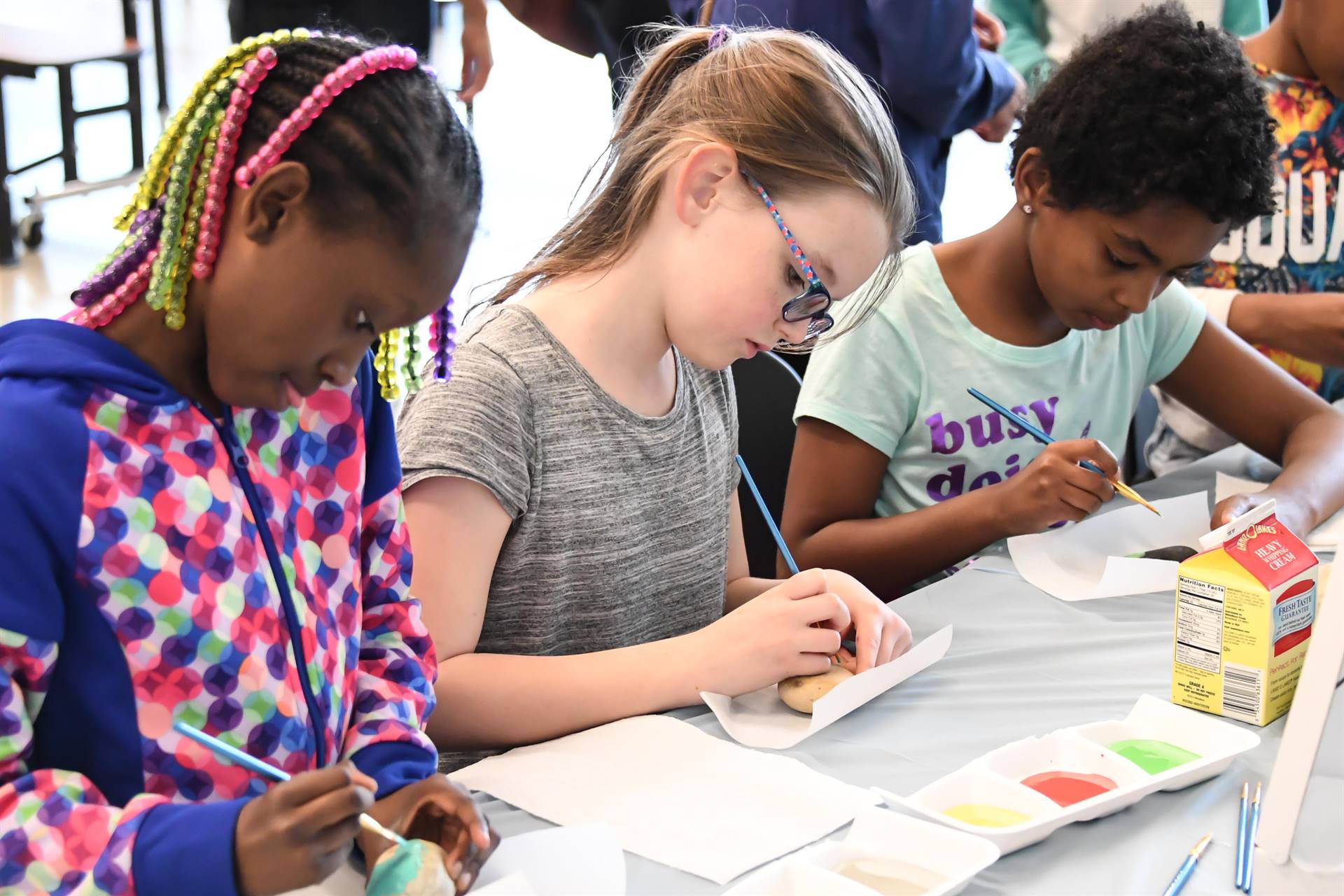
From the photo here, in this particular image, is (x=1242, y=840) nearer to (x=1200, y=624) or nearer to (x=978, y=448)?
(x=1200, y=624)

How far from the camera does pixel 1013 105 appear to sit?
226cm

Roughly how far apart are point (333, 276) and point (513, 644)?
1.87 ft

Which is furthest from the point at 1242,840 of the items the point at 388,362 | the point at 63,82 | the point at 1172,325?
the point at 63,82

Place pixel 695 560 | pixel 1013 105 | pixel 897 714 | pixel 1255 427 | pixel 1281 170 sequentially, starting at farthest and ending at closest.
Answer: pixel 1013 105 < pixel 1281 170 < pixel 1255 427 < pixel 695 560 < pixel 897 714

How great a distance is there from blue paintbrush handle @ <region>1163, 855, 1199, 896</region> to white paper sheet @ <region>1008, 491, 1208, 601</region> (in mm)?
479

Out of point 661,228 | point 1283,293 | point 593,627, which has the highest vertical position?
point 661,228

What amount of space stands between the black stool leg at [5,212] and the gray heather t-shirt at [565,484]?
372 centimetres

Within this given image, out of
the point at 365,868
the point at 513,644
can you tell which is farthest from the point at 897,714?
the point at 365,868

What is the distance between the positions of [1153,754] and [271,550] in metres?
0.69

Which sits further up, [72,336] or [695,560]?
[72,336]

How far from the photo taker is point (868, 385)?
A: 1570mm

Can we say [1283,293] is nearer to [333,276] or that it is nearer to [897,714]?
[897,714]

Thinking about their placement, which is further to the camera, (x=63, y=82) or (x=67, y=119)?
(x=67, y=119)

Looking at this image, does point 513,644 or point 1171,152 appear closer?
point 513,644
